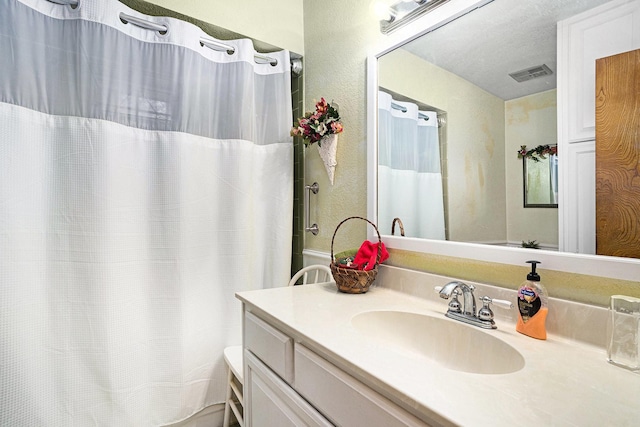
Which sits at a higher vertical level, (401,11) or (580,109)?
(401,11)

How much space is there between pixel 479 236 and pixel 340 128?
820 millimetres

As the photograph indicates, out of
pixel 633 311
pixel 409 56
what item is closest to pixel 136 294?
pixel 409 56

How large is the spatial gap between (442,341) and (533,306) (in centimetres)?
27

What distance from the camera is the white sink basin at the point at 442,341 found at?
0.79m

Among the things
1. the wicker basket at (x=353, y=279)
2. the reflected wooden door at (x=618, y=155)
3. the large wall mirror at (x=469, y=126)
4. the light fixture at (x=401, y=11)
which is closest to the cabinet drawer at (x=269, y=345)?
the wicker basket at (x=353, y=279)

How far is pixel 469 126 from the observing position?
3.50 feet

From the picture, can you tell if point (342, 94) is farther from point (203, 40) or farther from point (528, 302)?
point (528, 302)

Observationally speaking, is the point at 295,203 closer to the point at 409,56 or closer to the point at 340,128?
the point at 340,128

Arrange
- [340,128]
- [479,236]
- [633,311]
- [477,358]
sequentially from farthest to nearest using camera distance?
1. [340,128]
2. [479,236]
3. [477,358]
4. [633,311]

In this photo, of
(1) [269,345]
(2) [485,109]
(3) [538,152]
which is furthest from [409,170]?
(1) [269,345]

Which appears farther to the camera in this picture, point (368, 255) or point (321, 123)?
point (321, 123)

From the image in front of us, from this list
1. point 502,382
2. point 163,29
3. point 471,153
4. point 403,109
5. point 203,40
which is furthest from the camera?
point 203,40

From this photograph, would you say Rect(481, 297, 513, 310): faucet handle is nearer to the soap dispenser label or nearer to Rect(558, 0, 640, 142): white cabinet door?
the soap dispenser label

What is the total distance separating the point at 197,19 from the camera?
1.59 meters
